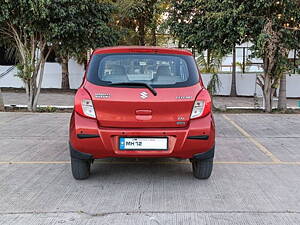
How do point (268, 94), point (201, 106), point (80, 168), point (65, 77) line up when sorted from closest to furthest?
Result: point (201, 106) → point (80, 168) → point (268, 94) → point (65, 77)

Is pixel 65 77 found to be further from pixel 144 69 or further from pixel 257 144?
pixel 144 69

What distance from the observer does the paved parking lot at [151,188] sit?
3.17 metres

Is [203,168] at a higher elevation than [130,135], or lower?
lower

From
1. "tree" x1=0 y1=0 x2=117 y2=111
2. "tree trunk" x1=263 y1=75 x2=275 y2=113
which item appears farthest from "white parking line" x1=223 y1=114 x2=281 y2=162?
"tree" x1=0 y1=0 x2=117 y2=111

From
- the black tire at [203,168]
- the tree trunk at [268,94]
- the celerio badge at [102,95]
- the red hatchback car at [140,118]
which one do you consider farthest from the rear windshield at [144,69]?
the tree trunk at [268,94]

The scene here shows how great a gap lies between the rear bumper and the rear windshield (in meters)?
0.50

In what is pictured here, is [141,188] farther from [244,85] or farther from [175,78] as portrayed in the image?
Answer: [244,85]

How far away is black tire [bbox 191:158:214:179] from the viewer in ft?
13.2

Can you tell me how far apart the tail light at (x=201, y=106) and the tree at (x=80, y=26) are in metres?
5.44

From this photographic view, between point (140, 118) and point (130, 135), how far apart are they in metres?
0.22

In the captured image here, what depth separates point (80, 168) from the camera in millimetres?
4012

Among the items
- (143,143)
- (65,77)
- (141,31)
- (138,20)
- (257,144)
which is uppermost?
(138,20)

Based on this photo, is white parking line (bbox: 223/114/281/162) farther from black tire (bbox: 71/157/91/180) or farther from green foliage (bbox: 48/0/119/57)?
green foliage (bbox: 48/0/119/57)

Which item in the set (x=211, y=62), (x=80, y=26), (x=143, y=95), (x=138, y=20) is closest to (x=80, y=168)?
(x=143, y=95)
